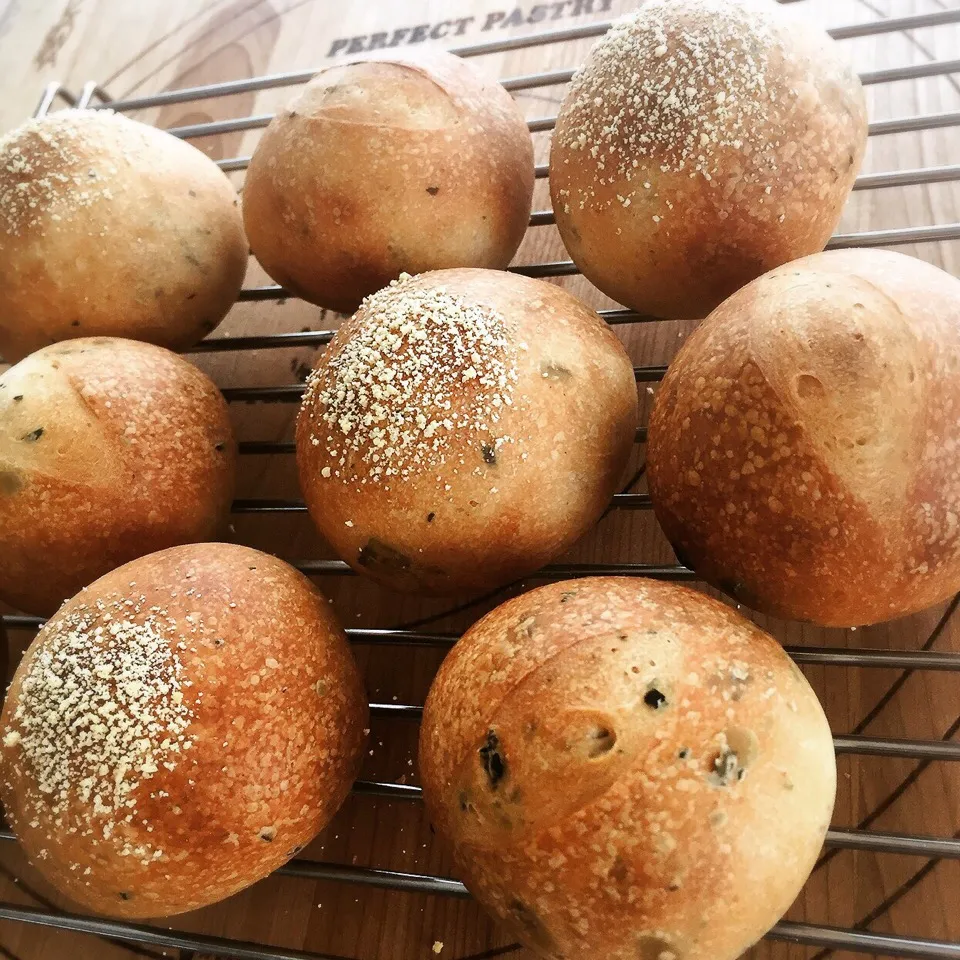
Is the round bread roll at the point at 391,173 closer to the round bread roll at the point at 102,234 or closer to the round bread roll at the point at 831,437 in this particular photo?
the round bread roll at the point at 102,234

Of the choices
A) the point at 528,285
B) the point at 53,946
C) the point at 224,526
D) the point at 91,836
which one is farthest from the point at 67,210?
the point at 53,946

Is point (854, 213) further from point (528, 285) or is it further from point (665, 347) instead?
point (528, 285)

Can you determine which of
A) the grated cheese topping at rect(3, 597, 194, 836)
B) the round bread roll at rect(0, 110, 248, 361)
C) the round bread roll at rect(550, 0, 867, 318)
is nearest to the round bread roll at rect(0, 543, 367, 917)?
the grated cheese topping at rect(3, 597, 194, 836)

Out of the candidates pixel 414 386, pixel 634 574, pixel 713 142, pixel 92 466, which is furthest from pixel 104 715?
pixel 713 142

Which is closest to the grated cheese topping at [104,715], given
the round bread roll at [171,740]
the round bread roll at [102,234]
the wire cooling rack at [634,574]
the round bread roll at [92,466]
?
the round bread roll at [171,740]

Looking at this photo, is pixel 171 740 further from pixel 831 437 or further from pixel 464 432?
pixel 831 437

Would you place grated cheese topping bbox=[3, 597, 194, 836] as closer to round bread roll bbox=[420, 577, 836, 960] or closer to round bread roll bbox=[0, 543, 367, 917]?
round bread roll bbox=[0, 543, 367, 917]
